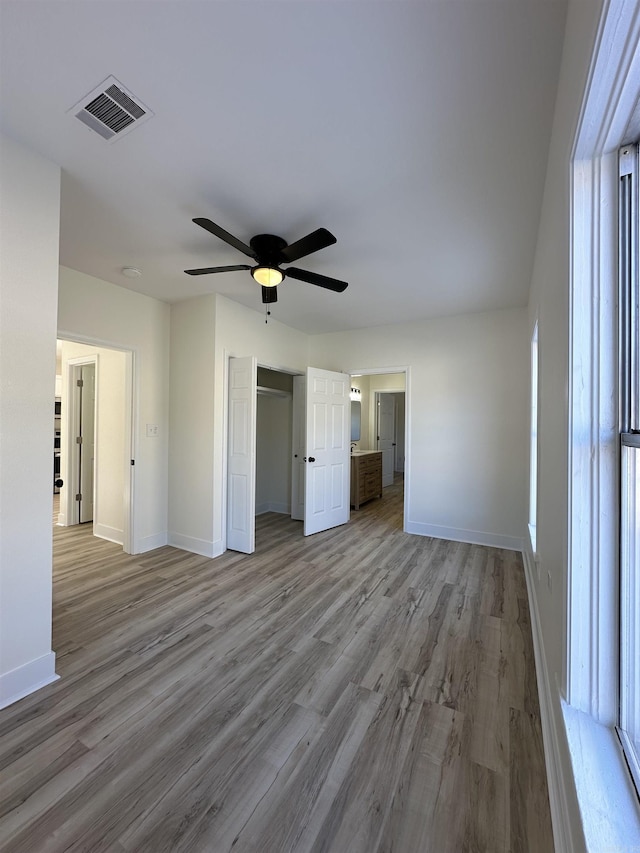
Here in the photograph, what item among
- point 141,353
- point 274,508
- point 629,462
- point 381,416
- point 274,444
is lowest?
point 274,508

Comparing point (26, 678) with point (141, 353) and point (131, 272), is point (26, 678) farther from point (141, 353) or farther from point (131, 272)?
point (131, 272)

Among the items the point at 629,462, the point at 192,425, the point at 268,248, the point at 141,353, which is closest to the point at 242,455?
the point at 192,425

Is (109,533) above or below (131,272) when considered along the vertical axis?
below

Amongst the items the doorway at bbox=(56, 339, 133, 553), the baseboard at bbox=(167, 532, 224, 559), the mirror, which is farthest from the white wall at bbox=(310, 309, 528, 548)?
the doorway at bbox=(56, 339, 133, 553)

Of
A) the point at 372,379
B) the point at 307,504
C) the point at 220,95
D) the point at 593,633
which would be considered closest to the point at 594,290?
the point at 593,633

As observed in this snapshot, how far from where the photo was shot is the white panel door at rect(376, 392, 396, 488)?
770 cm

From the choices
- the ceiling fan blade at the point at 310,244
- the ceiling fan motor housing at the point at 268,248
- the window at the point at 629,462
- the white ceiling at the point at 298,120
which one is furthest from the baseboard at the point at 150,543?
the window at the point at 629,462

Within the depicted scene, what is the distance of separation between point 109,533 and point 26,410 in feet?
9.63

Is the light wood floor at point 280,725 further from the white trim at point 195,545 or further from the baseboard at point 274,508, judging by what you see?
the baseboard at point 274,508

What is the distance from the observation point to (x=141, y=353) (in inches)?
146

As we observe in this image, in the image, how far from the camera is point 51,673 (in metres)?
1.82

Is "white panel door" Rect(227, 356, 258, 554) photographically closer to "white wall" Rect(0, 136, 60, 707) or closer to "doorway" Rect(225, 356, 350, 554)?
"doorway" Rect(225, 356, 350, 554)

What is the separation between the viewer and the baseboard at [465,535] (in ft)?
12.6

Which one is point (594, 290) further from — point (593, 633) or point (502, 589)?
point (502, 589)
